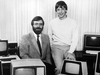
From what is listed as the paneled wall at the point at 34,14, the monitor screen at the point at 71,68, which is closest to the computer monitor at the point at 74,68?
the monitor screen at the point at 71,68

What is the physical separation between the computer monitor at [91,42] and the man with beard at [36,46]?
3.08ft

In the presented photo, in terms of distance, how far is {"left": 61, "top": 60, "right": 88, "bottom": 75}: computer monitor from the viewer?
7.62ft

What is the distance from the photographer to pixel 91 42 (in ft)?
11.7

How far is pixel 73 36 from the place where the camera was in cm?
317

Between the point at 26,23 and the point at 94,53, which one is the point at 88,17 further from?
the point at 26,23

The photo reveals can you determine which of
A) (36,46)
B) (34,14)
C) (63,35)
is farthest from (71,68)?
(34,14)

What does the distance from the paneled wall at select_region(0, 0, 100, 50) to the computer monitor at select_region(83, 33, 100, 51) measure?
0.30m

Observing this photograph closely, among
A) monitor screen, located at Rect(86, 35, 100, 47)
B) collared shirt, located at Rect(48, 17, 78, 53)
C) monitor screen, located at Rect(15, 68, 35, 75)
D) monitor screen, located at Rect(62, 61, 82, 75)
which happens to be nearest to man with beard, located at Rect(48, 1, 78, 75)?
collared shirt, located at Rect(48, 17, 78, 53)

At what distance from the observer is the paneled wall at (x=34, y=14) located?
353 cm

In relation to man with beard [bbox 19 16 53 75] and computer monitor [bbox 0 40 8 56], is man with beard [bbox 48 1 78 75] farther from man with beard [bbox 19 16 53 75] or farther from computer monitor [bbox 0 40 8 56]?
computer monitor [bbox 0 40 8 56]

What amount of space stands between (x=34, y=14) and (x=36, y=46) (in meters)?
1.03

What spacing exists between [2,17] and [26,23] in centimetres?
47

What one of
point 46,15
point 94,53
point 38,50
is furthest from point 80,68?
point 46,15

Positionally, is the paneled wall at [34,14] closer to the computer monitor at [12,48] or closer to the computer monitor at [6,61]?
the computer monitor at [12,48]
